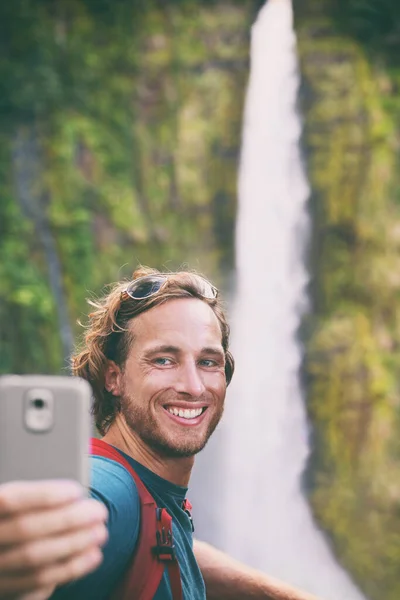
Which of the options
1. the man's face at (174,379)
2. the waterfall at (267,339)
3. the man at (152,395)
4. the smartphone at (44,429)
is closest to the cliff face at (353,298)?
the waterfall at (267,339)

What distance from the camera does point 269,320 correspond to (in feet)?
38.6

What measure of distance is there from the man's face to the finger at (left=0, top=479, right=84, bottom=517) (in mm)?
517

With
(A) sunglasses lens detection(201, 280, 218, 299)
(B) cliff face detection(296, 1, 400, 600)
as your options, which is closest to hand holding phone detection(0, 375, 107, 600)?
(A) sunglasses lens detection(201, 280, 218, 299)

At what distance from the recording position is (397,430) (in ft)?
35.2

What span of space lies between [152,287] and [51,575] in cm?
65

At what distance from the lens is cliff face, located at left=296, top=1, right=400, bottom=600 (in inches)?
423

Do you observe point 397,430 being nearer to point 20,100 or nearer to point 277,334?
point 277,334

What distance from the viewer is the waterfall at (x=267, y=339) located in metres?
11.5

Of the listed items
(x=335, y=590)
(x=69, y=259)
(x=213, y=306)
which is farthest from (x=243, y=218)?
(x=213, y=306)

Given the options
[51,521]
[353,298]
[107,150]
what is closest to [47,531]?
[51,521]

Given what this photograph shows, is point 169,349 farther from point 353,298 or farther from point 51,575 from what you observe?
point 353,298

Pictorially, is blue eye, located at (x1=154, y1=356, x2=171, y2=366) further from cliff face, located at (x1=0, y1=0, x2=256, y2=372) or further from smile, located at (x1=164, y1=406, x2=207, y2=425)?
cliff face, located at (x1=0, y1=0, x2=256, y2=372)

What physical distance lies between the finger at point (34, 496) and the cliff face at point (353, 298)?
1019cm

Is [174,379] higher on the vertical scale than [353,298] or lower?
lower
